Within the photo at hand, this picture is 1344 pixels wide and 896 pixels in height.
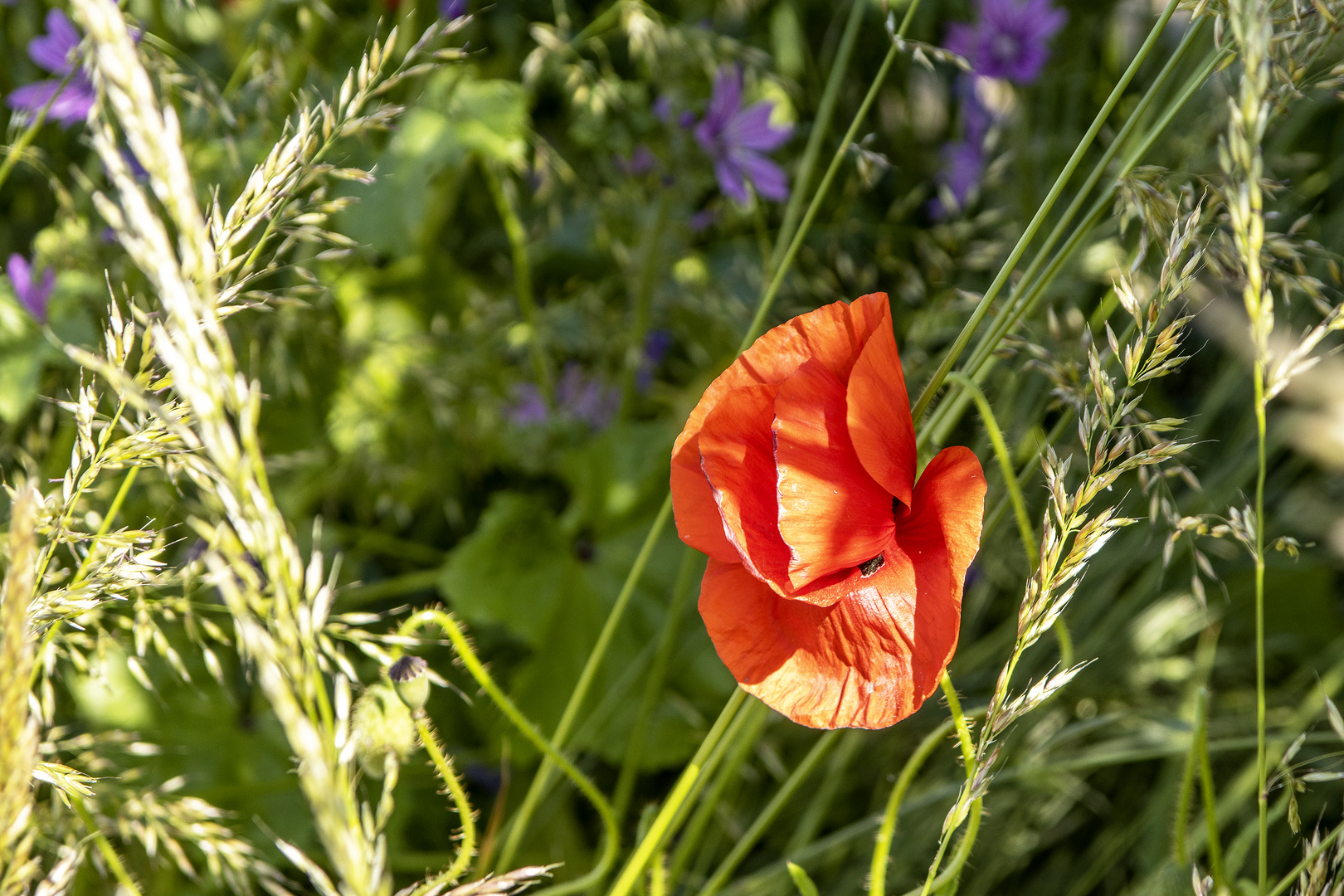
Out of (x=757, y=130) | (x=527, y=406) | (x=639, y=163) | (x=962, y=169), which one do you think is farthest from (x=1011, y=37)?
(x=527, y=406)

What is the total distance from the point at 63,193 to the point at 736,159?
0.63 m

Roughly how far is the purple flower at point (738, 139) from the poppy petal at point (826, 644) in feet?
2.14

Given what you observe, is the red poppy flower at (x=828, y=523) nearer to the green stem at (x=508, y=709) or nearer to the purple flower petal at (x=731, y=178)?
the green stem at (x=508, y=709)

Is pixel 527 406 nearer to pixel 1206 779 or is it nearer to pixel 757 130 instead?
pixel 757 130

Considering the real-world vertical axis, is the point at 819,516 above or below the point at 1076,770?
above

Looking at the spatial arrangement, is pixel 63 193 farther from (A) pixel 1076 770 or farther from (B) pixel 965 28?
(A) pixel 1076 770

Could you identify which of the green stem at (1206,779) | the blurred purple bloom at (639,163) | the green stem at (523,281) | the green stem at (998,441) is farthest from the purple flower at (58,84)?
the green stem at (1206,779)

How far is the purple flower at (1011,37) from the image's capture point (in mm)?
1095

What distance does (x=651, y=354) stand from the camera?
4.16 feet

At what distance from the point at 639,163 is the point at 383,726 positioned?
76 cm

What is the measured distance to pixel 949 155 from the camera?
1.25 metres

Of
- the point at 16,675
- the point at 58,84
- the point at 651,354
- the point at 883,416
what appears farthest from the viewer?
the point at 651,354

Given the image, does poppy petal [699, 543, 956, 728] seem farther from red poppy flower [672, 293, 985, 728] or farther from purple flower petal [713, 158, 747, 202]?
purple flower petal [713, 158, 747, 202]

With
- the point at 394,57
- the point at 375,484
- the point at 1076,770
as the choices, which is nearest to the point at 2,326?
the point at 375,484
